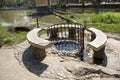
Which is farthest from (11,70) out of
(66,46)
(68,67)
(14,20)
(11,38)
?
(14,20)

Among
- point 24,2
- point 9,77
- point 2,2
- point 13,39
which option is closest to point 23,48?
point 13,39

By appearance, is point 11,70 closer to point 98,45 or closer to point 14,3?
point 98,45

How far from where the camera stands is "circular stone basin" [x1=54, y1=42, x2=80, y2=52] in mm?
9539

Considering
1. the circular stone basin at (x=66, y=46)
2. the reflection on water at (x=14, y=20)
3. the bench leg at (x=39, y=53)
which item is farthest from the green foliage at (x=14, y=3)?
the bench leg at (x=39, y=53)

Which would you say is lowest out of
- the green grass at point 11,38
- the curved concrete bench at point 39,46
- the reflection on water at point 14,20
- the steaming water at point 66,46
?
the reflection on water at point 14,20

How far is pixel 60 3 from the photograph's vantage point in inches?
1853

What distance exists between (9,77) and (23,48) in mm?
3018

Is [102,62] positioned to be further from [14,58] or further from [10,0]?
[10,0]

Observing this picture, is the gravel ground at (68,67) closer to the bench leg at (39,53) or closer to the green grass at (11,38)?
the bench leg at (39,53)

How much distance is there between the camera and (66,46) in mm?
9945

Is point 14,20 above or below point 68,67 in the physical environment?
below

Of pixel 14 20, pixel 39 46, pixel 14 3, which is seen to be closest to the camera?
pixel 39 46

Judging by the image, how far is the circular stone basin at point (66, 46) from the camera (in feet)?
31.3

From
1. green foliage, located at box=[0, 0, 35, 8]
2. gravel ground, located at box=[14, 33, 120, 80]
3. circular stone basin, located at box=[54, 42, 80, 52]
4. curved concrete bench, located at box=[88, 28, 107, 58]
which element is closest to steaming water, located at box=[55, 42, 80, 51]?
circular stone basin, located at box=[54, 42, 80, 52]
